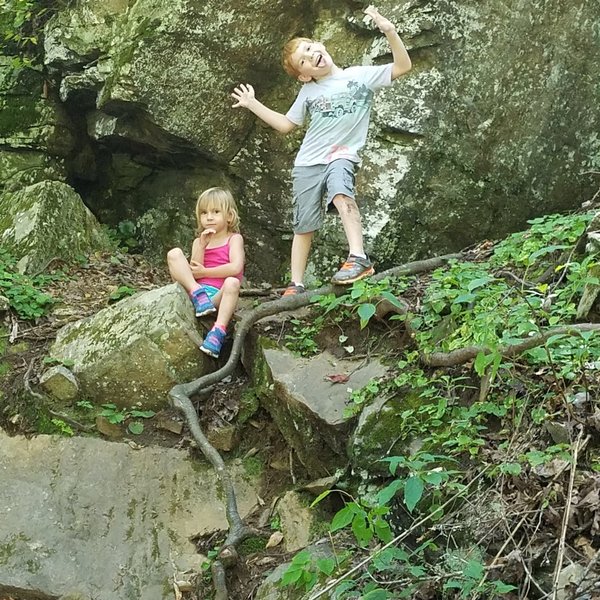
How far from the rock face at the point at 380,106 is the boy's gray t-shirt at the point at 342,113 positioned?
3.02 ft

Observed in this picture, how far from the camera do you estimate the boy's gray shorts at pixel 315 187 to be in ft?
15.1

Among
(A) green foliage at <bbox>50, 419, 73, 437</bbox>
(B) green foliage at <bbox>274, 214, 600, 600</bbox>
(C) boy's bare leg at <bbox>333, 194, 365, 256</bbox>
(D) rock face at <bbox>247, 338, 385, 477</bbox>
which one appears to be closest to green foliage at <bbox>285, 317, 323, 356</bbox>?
(D) rock face at <bbox>247, 338, 385, 477</bbox>

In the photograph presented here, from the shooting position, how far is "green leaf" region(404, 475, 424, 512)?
213 centimetres

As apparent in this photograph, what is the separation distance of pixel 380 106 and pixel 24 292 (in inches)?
122

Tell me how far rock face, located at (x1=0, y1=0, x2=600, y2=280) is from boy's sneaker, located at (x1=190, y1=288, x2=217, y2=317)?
1439 mm

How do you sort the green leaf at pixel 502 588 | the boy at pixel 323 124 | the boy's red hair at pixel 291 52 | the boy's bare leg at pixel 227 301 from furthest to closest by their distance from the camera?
the boy's red hair at pixel 291 52, the boy at pixel 323 124, the boy's bare leg at pixel 227 301, the green leaf at pixel 502 588

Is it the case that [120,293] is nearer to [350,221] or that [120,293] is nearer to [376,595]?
[350,221]

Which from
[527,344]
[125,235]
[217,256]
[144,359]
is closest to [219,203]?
[217,256]

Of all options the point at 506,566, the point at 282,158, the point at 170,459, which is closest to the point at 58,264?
the point at 282,158

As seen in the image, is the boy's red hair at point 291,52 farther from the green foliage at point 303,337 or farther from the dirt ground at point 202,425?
the dirt ground at point 202,425

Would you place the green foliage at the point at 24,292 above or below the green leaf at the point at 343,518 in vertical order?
below

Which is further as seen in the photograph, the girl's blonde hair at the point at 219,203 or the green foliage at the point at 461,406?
the girl's blonde hair at the point at 219,203

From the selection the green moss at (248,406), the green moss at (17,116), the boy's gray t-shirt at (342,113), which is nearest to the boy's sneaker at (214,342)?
the green moss at (248,406)

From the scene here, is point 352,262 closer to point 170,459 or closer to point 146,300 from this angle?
point 146,300
